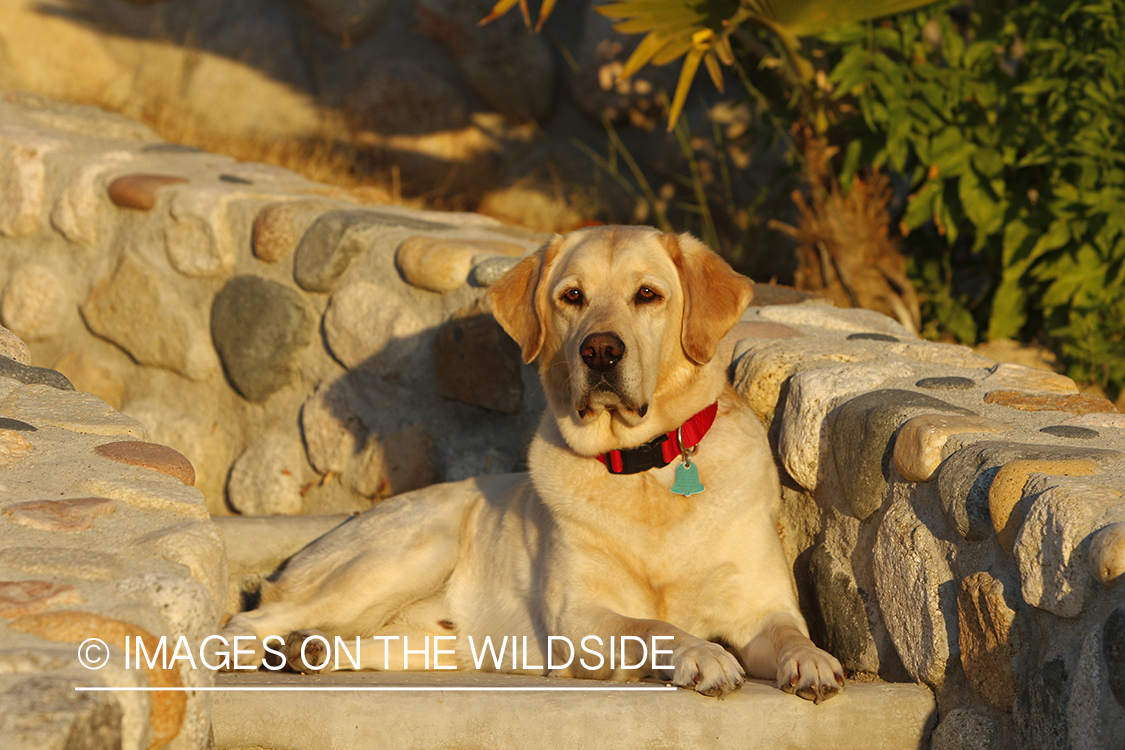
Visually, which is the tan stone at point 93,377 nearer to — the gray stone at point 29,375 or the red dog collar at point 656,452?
the gray stone at point 29,375

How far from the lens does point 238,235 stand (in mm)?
4906

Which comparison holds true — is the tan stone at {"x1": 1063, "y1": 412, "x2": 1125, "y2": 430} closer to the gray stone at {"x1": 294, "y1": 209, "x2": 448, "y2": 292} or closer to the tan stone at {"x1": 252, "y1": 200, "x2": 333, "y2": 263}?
the gray stone at {"x1": 294, "y1": 209, "x2": 448, "y2": 292}

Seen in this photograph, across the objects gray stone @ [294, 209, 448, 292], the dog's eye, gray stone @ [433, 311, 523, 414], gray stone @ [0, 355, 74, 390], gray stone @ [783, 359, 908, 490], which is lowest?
gray stone @ [783, 359, 908, 490]

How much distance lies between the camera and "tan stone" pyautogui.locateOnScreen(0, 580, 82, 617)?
177cm

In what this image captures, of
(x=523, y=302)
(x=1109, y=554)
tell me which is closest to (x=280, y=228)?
(x=523, y=302)

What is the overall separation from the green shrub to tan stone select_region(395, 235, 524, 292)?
68.3 inches

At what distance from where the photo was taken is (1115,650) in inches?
69.9

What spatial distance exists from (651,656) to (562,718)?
0.31 metres

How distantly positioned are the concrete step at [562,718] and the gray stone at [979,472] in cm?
46

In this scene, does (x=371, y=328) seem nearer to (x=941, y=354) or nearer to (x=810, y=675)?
(x=941, y=354)

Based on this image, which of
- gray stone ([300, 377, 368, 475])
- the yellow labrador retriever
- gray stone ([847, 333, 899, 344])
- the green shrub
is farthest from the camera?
gray stone ([300, 377, 368, 475])

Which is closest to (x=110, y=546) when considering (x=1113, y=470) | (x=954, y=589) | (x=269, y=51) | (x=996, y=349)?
(x=954, y=589)

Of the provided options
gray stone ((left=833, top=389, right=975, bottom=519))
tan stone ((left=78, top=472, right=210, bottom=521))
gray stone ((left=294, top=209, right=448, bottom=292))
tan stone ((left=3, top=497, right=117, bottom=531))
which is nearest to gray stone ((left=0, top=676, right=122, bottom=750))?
tan stone ((left=3, top=497, right=117, bottom=531))

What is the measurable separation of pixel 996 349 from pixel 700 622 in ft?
9.46
